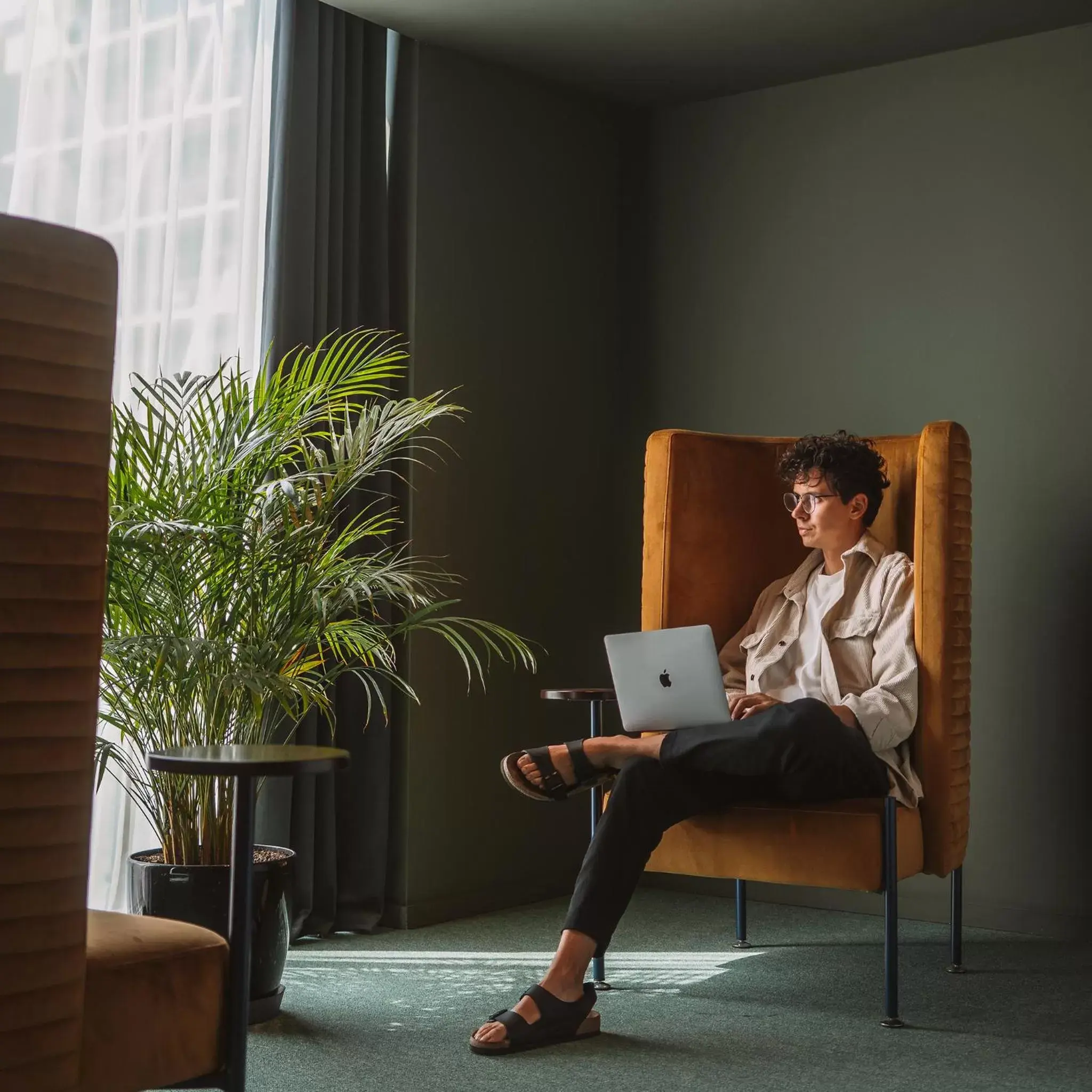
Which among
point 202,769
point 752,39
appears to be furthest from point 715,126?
point 202,769

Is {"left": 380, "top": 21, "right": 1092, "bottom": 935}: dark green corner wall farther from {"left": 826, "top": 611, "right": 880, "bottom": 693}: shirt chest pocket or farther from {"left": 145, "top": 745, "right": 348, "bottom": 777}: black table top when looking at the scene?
{"left": 145, "top": 745, "right": 348, "bottom": 777}: black table top

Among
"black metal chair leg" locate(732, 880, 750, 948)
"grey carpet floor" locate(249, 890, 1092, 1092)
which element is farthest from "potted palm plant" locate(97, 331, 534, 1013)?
"black metal chair leg" locate(732, 880, 750, 948)

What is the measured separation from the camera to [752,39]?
149 inches

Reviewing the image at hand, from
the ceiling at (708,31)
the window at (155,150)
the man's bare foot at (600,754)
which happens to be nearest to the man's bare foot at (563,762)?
the man's bare foot at (600,754)

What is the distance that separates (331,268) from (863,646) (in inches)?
66.2

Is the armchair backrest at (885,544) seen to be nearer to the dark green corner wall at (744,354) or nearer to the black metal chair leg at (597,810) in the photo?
the black metal chair leg at (597,810)

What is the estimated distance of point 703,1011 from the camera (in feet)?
9.05

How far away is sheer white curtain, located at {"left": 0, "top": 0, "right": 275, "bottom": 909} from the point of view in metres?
2.88

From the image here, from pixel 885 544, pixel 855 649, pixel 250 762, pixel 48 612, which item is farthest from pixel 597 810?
A: pixel 48 612

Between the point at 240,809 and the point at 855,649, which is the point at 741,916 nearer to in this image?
the point at 855,649

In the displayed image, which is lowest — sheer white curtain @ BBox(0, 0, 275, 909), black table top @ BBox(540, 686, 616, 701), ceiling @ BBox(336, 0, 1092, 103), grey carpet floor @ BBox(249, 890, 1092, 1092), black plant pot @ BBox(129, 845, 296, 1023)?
grey carpet floor @ BBox(249, 890, 1092, 1092)

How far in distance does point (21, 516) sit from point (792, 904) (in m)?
3.23

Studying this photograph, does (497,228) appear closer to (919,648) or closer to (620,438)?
(620,438)

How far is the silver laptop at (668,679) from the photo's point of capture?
2703 millimetres
